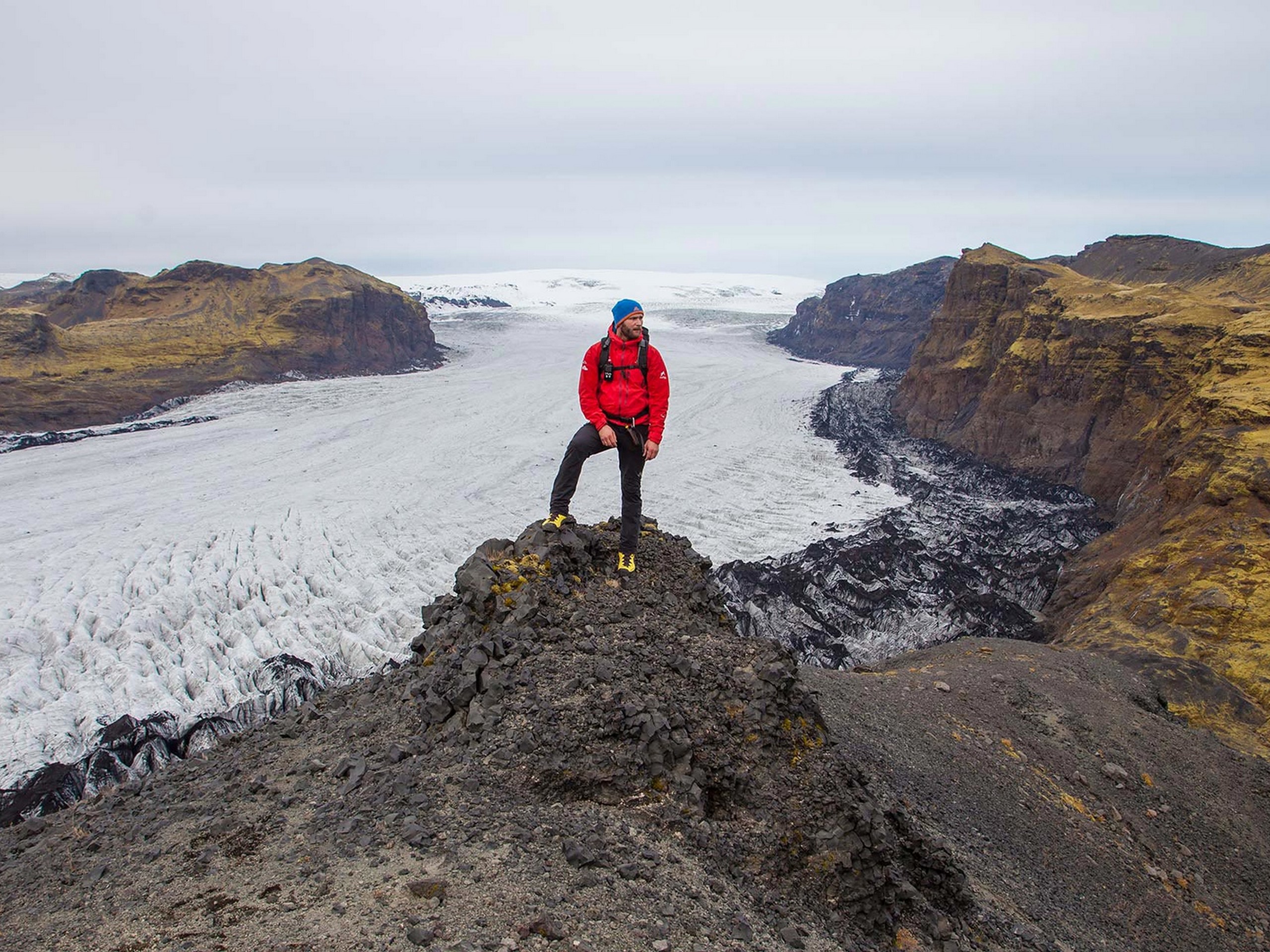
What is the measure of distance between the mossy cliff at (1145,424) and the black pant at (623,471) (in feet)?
26.4

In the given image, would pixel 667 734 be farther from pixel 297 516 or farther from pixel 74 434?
pixel 74 434

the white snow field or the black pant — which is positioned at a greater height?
the black pant

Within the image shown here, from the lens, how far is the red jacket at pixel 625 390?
5.39 metres

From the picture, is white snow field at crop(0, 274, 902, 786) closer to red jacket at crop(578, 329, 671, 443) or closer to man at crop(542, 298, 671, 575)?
man at crop(542, 298, 671, 575)

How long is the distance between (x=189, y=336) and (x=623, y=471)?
40.2 m

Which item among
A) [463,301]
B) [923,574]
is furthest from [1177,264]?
[463,301]

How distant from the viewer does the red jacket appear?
212 inches

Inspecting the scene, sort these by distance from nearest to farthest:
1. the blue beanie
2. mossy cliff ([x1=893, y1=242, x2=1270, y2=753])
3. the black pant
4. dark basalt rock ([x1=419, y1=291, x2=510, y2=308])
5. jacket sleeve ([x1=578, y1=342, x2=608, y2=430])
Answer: the blue beanie
jacket sleeve ([x1=578, y1=342, x2=608, y2=430])
the black pant
mossy cliff ([x1=893, y1=242, x2=1270, y2=753])
dark basalt rock ([x1=419, y1=291, x2=510, y2=308])

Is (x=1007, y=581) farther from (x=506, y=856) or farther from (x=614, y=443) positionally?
(x=506, y=856)

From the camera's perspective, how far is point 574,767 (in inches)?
165

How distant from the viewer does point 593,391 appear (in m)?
5.42

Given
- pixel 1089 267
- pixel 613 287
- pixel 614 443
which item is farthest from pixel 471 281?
pixel 614 443

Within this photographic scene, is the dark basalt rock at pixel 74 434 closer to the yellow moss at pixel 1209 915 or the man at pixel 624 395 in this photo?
the man at pixel 624 395

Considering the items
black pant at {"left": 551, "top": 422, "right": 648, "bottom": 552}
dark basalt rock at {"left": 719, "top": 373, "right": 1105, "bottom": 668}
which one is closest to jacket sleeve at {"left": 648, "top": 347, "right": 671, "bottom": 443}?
black pant at {"left": 551, "top": 422, "right": 648, "bottom": 552}
